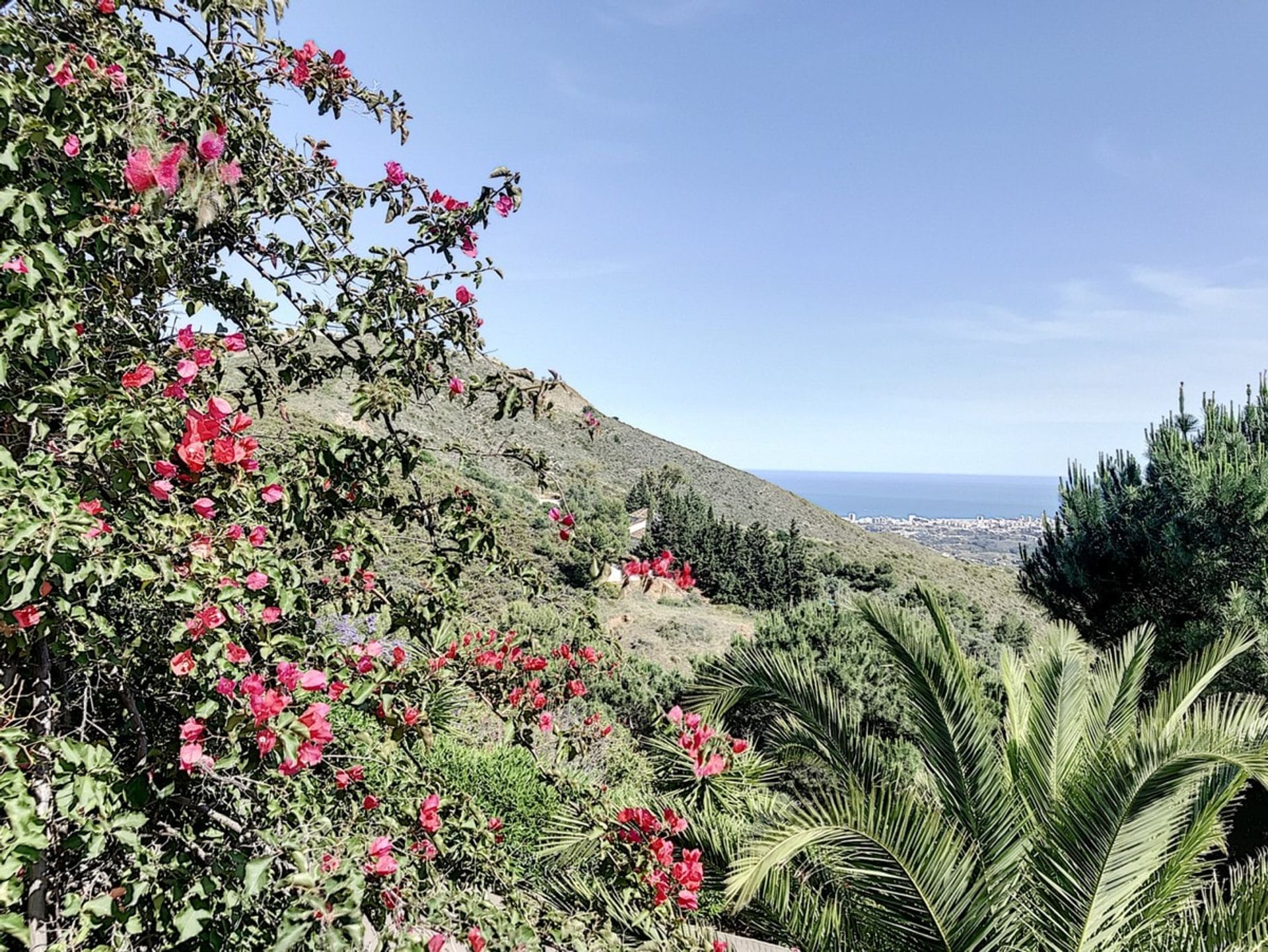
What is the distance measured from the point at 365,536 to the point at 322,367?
52 cm

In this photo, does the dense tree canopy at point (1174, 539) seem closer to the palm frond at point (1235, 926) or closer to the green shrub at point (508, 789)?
the palm frond at point (1235, 926)

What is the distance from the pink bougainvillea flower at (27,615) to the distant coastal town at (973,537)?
4241 centimetres

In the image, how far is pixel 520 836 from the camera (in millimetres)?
5164

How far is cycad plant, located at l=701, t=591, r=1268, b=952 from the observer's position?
9.11ft

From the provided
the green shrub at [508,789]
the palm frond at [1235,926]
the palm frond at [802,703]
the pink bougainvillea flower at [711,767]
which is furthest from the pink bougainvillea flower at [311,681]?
the green shrub at [508,789]

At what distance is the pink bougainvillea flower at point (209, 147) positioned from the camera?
1437mm

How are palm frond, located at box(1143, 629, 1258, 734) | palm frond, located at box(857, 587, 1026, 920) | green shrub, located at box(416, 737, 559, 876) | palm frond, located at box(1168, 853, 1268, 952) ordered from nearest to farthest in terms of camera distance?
palm frond, located at box(1168, 853, 1268, 952) → palm frond, located at box(857, 587, 1026, 920) → palm frond, located at box(1143, 629, 1258, 734) → green shrub, located at box(416, 737, 559, 876)

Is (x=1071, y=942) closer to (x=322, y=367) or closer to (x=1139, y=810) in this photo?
(x=1139, y=810)

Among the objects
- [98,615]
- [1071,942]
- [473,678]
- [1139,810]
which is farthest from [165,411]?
[1071,942]

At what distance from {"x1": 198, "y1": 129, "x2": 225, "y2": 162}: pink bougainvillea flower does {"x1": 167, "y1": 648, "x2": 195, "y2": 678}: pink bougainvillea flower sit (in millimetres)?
1000

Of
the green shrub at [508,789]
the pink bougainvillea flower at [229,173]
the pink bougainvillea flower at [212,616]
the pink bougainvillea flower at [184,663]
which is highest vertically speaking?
the pink bougainvillea flower at [229,173]

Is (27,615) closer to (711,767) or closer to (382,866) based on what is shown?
(382,866)

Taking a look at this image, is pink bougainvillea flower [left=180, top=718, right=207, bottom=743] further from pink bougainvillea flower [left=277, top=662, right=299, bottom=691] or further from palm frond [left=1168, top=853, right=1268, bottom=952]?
palm frond [left=1168, top=853, right=1268, bottom=952]

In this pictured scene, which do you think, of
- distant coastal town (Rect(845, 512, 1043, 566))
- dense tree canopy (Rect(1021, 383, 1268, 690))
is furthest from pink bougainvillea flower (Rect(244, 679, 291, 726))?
distant coastal town (Rect(845, 512, 1043, 566))
